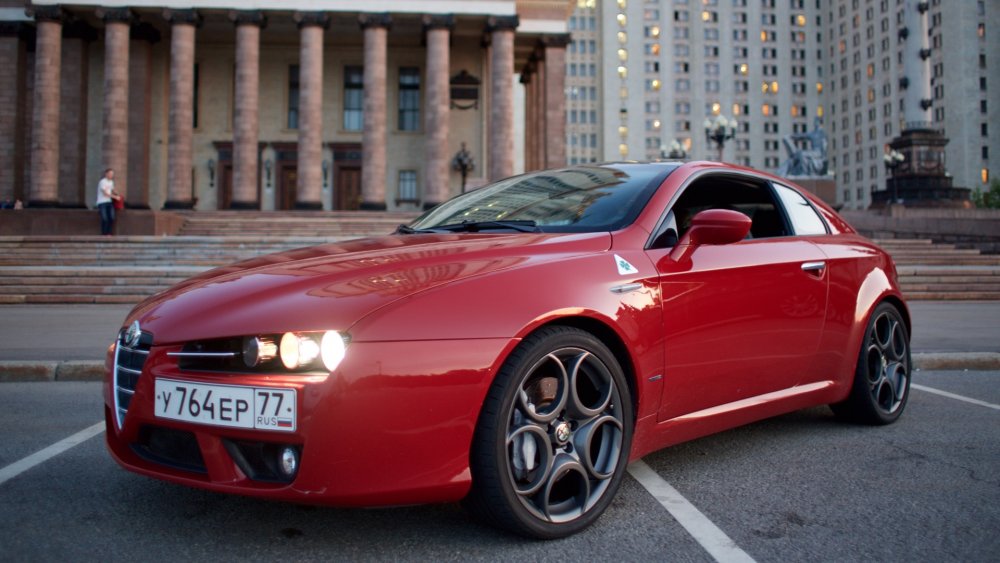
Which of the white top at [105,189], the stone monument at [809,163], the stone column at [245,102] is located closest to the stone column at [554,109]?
the stone monument at [809,163]

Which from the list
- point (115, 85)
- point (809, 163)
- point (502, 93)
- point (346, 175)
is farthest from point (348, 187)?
point (809, 163)

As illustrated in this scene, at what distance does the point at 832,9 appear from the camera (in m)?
117

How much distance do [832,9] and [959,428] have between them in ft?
426

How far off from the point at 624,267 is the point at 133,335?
1.89 meters

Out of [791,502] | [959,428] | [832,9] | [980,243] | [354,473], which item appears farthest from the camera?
[832,9]

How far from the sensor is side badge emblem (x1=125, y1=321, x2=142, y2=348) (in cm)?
272

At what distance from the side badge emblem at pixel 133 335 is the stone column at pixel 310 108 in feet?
105

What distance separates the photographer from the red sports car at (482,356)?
2391 millimetres

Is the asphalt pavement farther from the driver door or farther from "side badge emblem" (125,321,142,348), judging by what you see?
"side badge emblem" (125,321,142,348)

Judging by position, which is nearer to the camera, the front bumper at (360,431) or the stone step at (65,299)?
the front bumper at (360,431)

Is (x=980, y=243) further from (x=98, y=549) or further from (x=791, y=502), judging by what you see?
(x=98, y=549)

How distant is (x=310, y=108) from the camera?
3403 cm

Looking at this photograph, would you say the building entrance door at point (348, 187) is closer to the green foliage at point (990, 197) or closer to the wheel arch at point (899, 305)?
the wheel arch at point (899, 305)

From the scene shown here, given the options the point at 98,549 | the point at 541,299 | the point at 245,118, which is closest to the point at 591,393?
the point at 541,299
